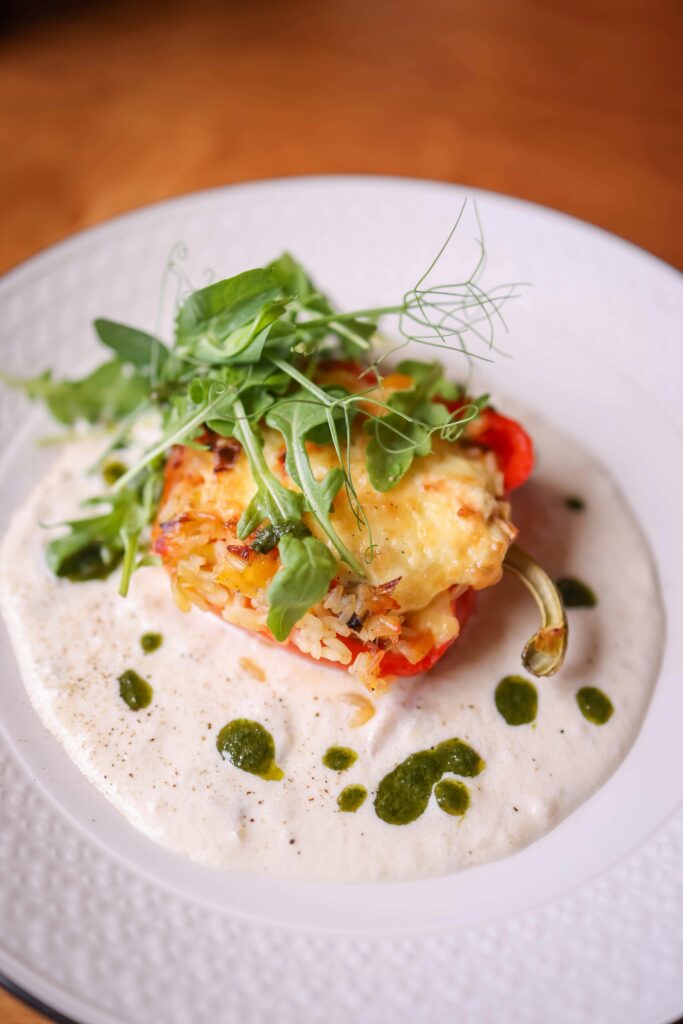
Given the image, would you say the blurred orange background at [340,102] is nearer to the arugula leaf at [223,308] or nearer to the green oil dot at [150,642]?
the arugula leaf at [223,308]

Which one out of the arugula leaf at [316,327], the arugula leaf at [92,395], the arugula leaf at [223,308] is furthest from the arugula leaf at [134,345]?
the arugula leaf at [316,327]

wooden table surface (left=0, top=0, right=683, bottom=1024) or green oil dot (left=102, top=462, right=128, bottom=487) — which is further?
wooden table surface (left=0, top=0, right=683, bottom=1024)

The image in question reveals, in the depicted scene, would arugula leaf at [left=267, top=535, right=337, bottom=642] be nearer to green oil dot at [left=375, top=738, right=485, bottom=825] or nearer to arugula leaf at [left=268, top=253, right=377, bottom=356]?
green oil dot at [left=375, top=738, right=485, bottom=825]

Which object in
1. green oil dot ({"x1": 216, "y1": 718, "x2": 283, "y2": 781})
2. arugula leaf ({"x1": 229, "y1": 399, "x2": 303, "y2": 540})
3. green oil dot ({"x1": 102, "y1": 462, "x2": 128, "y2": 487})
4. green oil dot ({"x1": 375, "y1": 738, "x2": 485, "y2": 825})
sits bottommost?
green oil dot ({"x1": 216, "y1": 718, "x2": 283, "y2": 781})

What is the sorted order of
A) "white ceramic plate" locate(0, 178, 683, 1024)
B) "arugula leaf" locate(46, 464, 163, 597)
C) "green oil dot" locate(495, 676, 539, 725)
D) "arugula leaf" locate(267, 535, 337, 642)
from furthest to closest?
1. "arugula leaf" locate(46, 464, 163, 597)
2. "green oil dot" locate(495, 676, 539, 725)
3. "arugula leaf" locate(267, 535, 337, 642)
4. "white ceramic plate" locate(0, 178, 683, 1024)

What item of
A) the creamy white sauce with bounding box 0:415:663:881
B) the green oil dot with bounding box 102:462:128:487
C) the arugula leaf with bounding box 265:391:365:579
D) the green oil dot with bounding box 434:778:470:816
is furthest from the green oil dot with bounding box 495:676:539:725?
the green oil dot with bounding box 102:462:128:487

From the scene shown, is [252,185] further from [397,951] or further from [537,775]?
[397,951]
